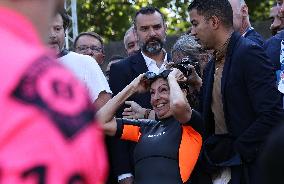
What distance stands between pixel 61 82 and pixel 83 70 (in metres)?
4.23

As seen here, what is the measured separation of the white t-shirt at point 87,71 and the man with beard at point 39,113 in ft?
13.4

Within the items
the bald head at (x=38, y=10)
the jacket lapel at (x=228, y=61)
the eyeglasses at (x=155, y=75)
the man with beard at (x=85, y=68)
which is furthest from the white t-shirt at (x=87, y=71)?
the bald head at (x=38, y=10)

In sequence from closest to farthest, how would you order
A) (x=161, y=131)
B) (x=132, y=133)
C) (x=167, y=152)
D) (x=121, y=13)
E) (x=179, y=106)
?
1. (x=167, y=152)
2. (x=179, y=106)
3. (x=161, y=131)
4. (x=132, y=133)
5. (x=121, y=13)

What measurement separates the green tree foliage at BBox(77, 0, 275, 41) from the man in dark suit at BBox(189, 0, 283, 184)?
15415mm

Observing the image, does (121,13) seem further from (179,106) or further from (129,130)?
(179,106)

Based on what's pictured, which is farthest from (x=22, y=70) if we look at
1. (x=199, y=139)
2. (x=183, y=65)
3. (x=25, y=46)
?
(x=183, y=65)

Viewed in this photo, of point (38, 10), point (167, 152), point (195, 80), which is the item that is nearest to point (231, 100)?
point (167, 152)

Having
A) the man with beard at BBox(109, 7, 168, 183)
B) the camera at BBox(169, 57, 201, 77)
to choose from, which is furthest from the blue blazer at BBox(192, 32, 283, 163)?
the man with beard at BBox(109, 7, 168, 183)

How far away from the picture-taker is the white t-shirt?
5.44 metres

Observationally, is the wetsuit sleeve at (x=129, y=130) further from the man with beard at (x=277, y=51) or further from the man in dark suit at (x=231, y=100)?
→ the man with beard at (x=277, y=51)

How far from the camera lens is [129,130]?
215 inches

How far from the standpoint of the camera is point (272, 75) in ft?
15.6

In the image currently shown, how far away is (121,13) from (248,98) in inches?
669

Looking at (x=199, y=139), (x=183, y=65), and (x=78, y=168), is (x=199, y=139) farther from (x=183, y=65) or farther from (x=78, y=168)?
(x=78, y=168)
